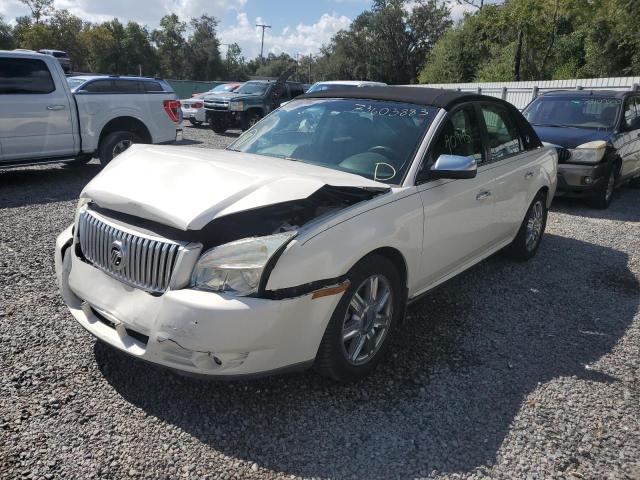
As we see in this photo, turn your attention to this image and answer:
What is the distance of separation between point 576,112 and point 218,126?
1147 cm

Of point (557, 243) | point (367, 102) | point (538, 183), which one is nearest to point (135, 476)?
point (367, 102)

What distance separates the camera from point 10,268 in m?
4.55

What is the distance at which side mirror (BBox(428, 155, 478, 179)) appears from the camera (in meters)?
3.25

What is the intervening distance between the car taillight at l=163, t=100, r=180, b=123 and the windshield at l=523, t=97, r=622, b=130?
6.49 metres

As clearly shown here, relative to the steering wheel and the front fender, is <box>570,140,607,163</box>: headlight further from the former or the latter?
the front fender

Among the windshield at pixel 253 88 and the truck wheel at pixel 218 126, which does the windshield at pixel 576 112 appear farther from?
the truck wheel at pixel 218 126

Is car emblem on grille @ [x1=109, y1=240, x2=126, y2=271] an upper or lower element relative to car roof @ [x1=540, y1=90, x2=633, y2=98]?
lower

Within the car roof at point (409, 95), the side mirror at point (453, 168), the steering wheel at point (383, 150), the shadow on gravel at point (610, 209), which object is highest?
the car roof at point (409, 95)

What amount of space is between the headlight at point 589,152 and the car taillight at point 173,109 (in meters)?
7.02

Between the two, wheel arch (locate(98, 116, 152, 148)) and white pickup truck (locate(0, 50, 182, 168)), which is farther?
wheel arch (locate(98, 116, 152, 148))

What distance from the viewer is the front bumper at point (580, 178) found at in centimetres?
753

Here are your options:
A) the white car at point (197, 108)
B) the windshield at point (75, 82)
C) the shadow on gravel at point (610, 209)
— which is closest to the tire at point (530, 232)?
the shadow on gravel at point (610, 209)

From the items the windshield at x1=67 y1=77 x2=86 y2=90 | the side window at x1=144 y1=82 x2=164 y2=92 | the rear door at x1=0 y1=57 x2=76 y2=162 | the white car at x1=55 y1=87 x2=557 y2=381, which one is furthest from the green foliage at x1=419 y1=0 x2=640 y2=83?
the white car at x1=55 y1=87 x2=557 y2=381

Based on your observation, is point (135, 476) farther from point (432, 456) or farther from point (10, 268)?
point (10, 268)
